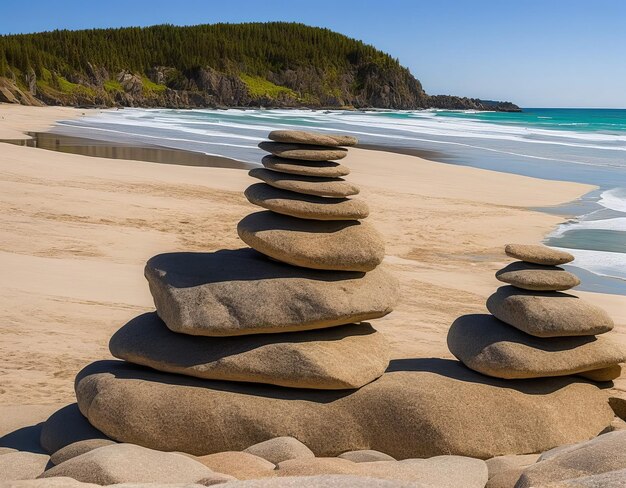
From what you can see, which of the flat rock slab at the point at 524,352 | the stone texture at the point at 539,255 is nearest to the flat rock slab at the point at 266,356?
the flat rock slab at the point at 524,352

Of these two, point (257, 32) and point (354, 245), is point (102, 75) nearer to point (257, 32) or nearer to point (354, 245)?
point (257, 32)

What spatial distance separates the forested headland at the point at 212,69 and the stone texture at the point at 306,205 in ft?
361

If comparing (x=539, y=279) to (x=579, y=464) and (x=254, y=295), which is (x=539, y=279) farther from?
(x=579, y=464)

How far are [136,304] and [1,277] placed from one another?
1.97m

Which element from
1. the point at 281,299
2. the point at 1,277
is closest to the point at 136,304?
the point at 1,277

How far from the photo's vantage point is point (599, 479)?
3932 mm

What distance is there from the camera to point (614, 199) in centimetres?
2242

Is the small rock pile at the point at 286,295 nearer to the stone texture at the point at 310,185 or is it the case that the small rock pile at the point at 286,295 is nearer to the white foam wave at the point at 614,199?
the stone texture at the point at 310,185

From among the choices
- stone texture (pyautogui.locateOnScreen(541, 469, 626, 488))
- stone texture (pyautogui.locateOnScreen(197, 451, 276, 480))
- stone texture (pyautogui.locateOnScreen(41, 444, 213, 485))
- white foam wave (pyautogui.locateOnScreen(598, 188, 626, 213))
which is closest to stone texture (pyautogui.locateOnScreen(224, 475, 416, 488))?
stone texture (pyautogui.locateOnScreen(541, 469, 626, 488))

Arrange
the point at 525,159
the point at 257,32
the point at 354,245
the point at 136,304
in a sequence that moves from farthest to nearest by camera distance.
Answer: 1. the point at 257,32
2. the point at 525,159
3. the point at 136,304
4. the point at 354,245

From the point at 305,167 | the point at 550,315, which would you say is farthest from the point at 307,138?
the point at 550,315

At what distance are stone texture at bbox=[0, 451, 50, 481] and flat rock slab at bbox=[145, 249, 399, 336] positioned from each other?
155 cm

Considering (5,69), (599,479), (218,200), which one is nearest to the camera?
(599,479)

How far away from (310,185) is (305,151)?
0.37 m
